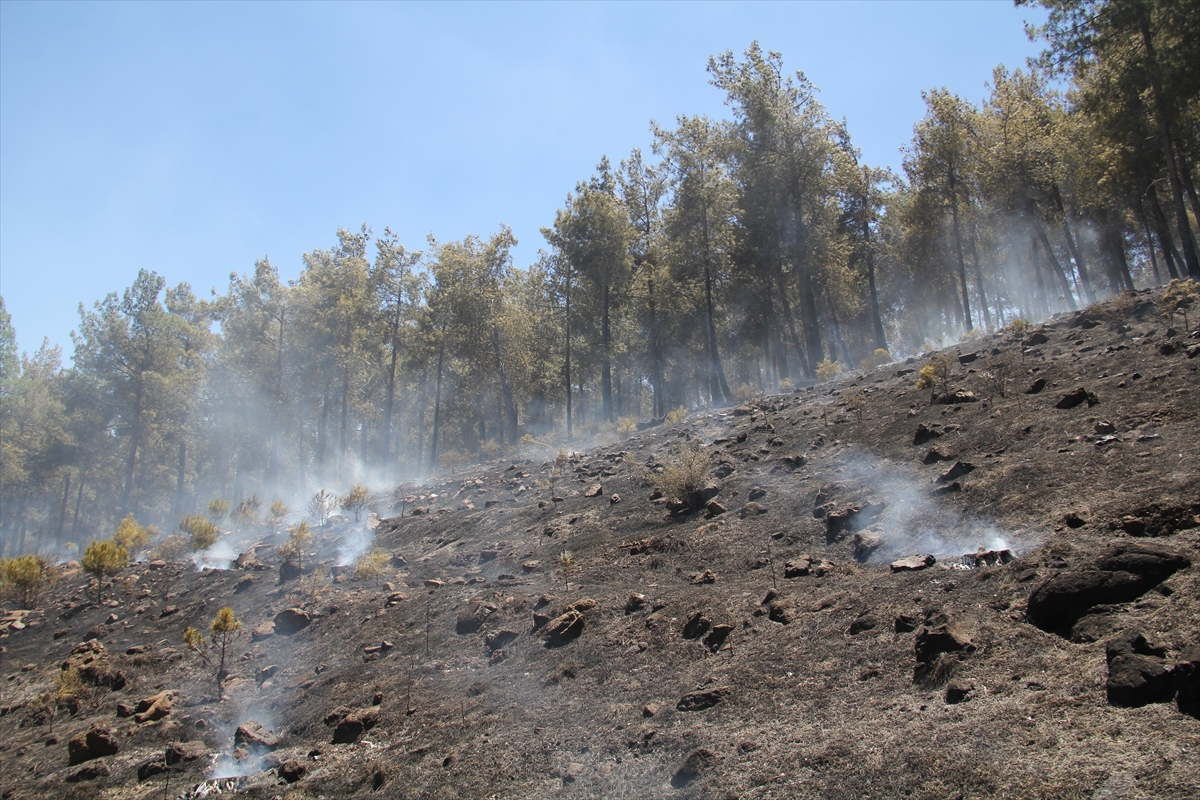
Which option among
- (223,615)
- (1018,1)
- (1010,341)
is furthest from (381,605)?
(1018,1)

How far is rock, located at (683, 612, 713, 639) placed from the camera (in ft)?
23.1

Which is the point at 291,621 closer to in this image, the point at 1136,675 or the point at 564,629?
the point at 564,629

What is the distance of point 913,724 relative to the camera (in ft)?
14.7

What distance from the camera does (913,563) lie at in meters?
6.80

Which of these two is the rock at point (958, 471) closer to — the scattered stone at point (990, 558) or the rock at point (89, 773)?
the scattered stone at point (990, 558)

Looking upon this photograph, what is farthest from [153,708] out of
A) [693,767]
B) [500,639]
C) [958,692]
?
[958,692]

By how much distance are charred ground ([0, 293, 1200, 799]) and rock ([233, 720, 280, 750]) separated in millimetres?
27

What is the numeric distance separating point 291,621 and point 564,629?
5428 mm

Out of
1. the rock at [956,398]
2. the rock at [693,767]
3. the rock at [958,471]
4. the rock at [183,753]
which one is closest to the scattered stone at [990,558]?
the rock at [958,471]

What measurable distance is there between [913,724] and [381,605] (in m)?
8.40

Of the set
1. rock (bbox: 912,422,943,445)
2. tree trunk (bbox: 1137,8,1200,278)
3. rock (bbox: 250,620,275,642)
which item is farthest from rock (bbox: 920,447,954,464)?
tree trunk (bbox: 1137,8,1200,278)

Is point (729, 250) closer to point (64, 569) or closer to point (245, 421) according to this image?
point (64, 569)

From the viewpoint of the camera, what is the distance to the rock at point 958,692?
4555 mm

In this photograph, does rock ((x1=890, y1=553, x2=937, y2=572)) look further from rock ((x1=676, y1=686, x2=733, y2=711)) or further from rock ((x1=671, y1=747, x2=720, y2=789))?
rock ((x1=671, y1=747, x2=720, y2=789))
